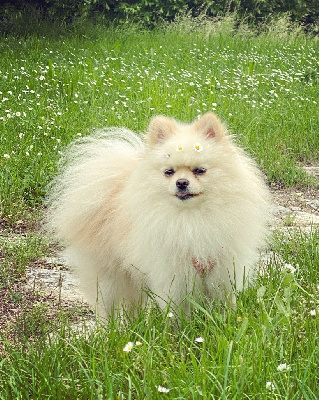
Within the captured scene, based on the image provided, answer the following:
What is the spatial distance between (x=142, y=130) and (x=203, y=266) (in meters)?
3.54

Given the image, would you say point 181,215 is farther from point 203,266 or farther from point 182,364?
point 182,364

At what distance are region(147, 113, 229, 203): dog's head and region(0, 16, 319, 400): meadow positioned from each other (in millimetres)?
555

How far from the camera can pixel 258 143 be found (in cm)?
675

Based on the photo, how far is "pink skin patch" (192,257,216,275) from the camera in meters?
3.10

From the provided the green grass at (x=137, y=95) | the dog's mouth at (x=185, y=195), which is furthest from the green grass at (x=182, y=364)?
the green grass at (x=137, y=95)

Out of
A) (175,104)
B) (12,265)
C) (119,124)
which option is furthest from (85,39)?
(12,265)

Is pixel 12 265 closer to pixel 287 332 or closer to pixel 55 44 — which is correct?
pixel 287 332

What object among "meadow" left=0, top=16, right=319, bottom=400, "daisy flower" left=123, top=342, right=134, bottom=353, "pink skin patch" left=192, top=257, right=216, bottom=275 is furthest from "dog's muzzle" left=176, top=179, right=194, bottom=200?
"daisy flower" left=123, top=342, right=134, bottom=353

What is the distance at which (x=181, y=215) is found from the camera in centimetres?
304

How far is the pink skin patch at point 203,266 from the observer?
3096 millimetres

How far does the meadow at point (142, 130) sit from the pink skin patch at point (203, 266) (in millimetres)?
184

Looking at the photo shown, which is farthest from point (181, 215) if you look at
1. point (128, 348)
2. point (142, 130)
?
point (142, 130)

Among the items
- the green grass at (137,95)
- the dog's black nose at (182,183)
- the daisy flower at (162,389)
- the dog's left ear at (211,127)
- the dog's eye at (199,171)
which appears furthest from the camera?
the green grass at (137,95)

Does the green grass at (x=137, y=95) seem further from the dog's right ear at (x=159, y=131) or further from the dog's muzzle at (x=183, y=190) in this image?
the dog's muzzle at (x=183, y=190)
